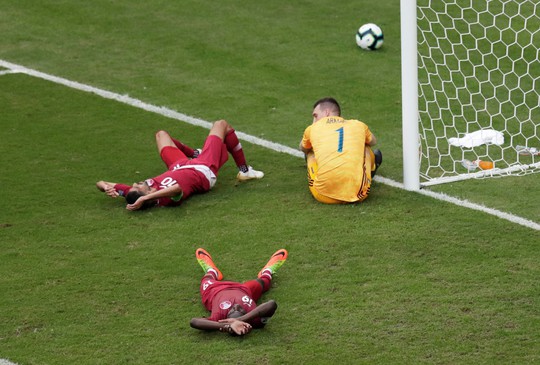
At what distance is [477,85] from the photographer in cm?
1112

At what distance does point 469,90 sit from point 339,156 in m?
3.01

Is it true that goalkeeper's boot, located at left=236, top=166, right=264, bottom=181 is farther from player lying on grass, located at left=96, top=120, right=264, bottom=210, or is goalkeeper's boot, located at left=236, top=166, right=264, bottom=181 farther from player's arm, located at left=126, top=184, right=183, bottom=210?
player's arm, located at left=126, top=184, right=183, bottom=210

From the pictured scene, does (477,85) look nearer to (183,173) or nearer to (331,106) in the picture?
(331,106)

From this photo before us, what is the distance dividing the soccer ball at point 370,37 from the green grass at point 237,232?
15 cm

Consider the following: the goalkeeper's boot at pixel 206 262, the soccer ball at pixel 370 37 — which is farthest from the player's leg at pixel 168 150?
the soccer ball at pixel 370 37

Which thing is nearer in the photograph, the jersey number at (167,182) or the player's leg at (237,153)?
the jersey number at (167,182)

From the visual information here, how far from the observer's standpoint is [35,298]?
6996mm

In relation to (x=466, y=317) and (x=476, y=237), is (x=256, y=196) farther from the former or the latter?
(x=466, y=317)

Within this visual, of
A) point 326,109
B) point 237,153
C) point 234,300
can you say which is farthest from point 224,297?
point 326,109

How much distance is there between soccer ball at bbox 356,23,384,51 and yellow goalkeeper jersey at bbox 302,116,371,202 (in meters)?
3.83

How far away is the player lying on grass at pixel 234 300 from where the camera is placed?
629cm

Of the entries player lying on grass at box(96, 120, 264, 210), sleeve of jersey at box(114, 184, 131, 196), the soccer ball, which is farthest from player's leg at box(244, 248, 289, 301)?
the soccer ball

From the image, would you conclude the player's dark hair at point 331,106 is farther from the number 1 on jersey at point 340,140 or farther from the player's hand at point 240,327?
the player's hand at point 240,327

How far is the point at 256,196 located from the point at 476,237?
2.06m
